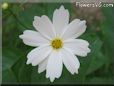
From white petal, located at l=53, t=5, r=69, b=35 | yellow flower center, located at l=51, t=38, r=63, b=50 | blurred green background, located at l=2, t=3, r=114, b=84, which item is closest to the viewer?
white petal, located at l=53, t=5, r=69, b=35

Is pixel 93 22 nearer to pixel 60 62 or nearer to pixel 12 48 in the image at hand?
pixel 12 48

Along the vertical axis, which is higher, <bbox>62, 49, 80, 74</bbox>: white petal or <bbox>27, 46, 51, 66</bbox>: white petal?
<bbox>27, 46, 51, 66</bbox>: white petal

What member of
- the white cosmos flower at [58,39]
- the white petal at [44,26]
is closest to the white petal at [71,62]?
the white cosmos flower at [58,39]

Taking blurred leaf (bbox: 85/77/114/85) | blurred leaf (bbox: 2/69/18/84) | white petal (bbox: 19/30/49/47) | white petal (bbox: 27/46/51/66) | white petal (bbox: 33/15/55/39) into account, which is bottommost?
blurred leaf (bbox: 85/77/114/85)

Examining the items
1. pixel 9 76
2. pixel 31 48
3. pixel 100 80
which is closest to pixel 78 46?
pixel 31 48

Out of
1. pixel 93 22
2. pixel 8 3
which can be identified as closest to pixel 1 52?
pixel 8 3

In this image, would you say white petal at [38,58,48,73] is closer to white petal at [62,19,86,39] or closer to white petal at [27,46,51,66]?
Answer: white petal at [27,46,51,66]

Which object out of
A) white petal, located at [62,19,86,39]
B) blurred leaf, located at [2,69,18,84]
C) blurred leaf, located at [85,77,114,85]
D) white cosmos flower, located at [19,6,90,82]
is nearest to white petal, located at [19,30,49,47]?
white cosmos flower, located at [19,6,90,82]
